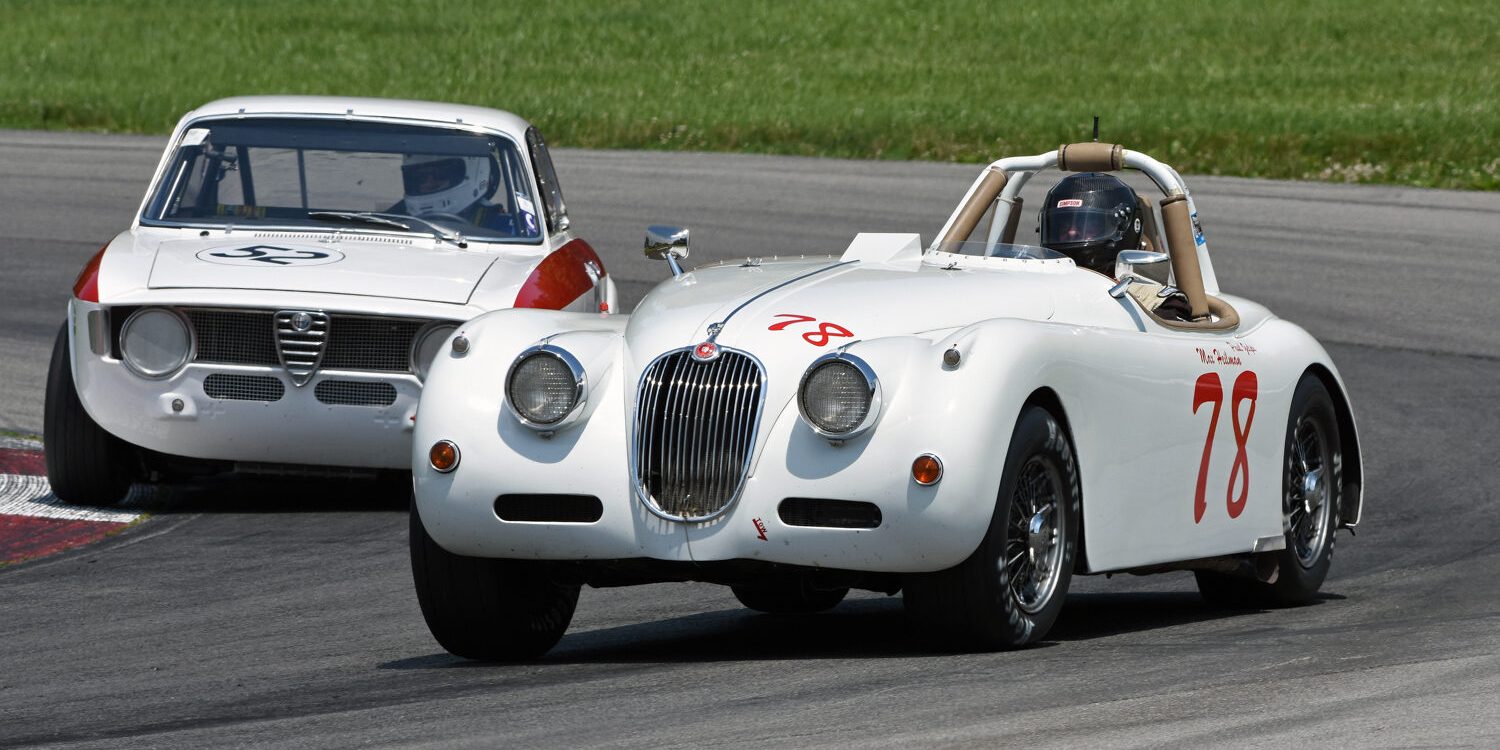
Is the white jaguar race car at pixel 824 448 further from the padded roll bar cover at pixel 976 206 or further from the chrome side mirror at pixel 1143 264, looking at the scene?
the padded roll bar cover at pixel 976 206

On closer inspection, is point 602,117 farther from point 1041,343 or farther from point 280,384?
point 1041,343

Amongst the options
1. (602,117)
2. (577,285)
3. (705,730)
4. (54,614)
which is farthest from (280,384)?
(602,117)

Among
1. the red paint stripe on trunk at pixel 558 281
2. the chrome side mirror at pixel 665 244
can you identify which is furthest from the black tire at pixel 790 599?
the red paint stripe on trunk at pixel 558 281

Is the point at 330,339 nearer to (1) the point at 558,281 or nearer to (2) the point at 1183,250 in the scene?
(1) the point at 558,281

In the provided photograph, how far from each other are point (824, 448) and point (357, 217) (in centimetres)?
551

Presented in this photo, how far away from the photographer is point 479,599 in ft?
21.6

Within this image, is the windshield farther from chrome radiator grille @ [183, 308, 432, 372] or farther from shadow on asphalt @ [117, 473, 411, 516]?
shadow on asphalt @ [117, 473, 411, 516]

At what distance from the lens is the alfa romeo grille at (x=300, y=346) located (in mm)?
10070

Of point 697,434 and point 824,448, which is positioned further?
point 697,434

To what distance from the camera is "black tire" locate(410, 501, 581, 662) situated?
6562 millimetres

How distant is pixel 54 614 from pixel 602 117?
2199 centimetres

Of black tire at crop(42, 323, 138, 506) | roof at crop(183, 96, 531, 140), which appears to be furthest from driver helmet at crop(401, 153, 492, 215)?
black tire at crop(42, 323, 138, 506)

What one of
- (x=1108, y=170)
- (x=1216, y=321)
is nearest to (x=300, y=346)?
(x=1108, y=170)

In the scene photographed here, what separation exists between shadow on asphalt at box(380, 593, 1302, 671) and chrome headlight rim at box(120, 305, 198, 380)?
3.23 meters
